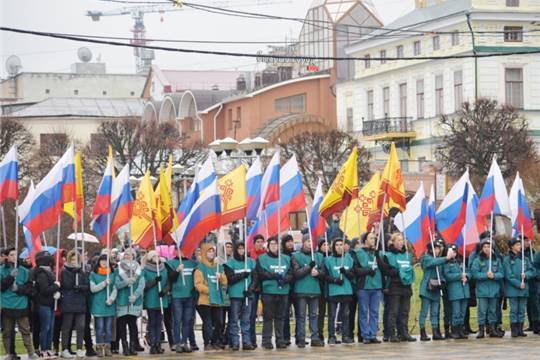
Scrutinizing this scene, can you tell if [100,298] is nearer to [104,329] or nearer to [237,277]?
[104,329]

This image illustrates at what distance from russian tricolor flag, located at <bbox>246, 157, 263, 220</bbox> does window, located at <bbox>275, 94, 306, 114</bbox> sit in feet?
206

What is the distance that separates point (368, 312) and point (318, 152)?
42.9m

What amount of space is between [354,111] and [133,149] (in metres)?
15.9

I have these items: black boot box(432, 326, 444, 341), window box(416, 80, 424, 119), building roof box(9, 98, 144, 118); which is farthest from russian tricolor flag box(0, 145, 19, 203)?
building roof box(9, 98, 144, 118)

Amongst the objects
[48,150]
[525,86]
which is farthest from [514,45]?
[48,150]

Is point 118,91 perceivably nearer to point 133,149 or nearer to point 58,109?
point 58,109

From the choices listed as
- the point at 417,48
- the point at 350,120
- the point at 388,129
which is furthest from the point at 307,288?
the point at 350,120

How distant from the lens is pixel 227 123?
96.4 metres

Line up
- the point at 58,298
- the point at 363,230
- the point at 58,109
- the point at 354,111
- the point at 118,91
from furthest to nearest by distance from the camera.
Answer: the point at 118,91, the point at 58,109, the point at 354,111, the point at 363,230, the point at 58,298

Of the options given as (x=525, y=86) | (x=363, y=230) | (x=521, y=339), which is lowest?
(x=521, y=339)

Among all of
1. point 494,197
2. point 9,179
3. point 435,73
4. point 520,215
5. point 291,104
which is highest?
point 435,73

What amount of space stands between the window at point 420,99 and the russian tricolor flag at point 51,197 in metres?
52.7

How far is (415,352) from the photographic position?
23953 mm

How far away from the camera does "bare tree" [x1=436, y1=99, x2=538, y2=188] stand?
60844mm
